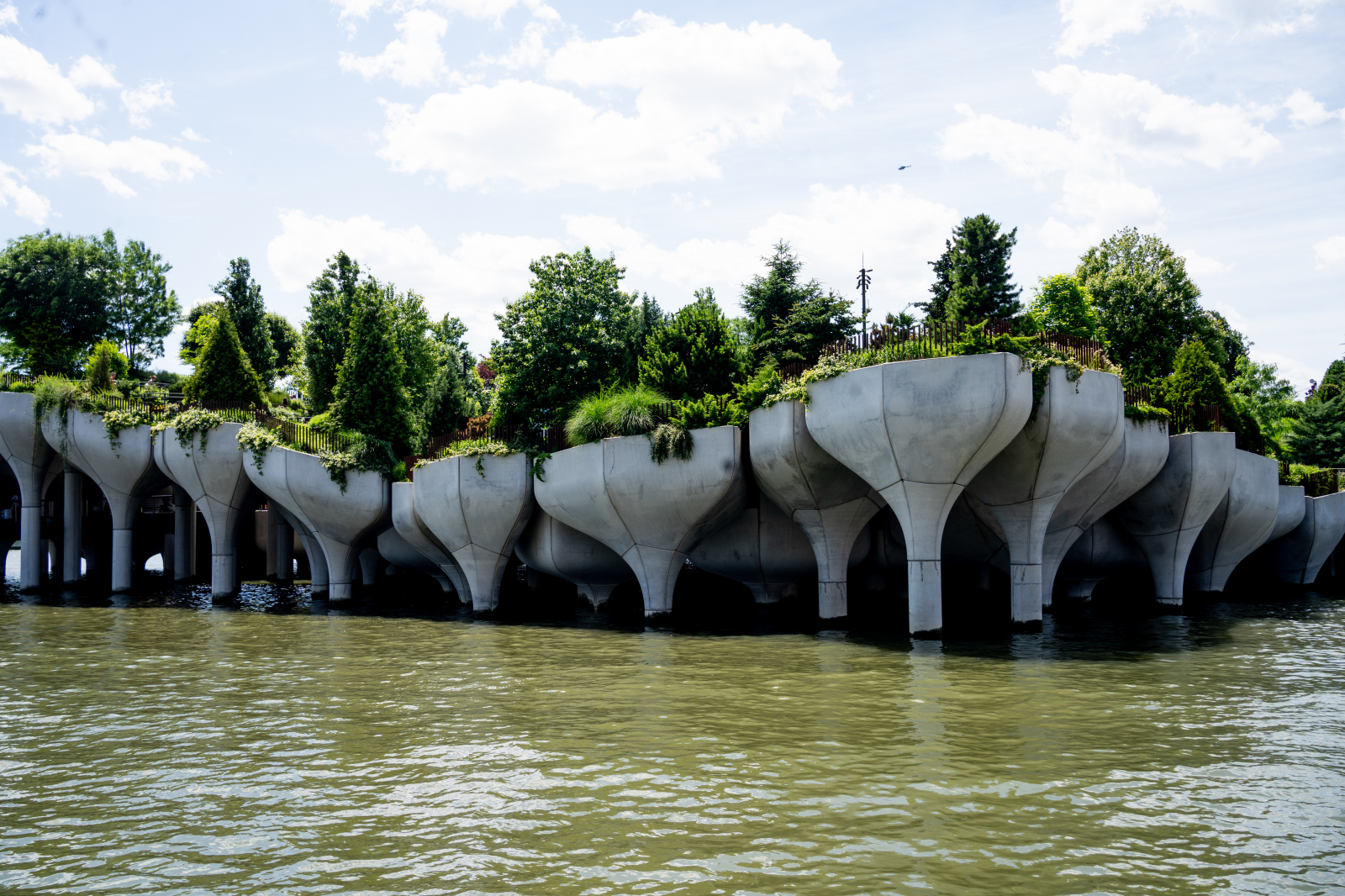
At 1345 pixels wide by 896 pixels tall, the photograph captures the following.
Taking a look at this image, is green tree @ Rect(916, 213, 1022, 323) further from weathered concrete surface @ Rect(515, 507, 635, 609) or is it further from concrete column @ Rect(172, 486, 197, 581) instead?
concrete column @ Rect(172, 486, 197, 581)

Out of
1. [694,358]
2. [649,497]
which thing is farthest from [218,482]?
[694,358]

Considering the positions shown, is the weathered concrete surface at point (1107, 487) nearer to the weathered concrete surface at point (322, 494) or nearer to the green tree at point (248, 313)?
the weathered concrete surface at point (322, 494)

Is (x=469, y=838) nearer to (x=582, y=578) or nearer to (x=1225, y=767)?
(x=1225, y=767)

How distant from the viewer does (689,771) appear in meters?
10.7

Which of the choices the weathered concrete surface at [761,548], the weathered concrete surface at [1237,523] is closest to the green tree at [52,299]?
the weathered concrete surface at [761,548]

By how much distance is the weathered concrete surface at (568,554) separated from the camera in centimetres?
2817

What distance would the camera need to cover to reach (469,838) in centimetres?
871

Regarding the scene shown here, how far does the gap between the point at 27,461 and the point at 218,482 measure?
10655 mm

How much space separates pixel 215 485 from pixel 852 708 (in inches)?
1082

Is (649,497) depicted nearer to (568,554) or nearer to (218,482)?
(568,554)

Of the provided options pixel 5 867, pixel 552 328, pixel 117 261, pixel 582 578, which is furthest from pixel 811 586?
pixel 117 261

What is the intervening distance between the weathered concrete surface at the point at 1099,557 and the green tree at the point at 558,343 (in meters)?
16.1

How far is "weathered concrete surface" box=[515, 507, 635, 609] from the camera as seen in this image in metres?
28.2

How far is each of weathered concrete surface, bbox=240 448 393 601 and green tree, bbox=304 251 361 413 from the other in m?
6.07
